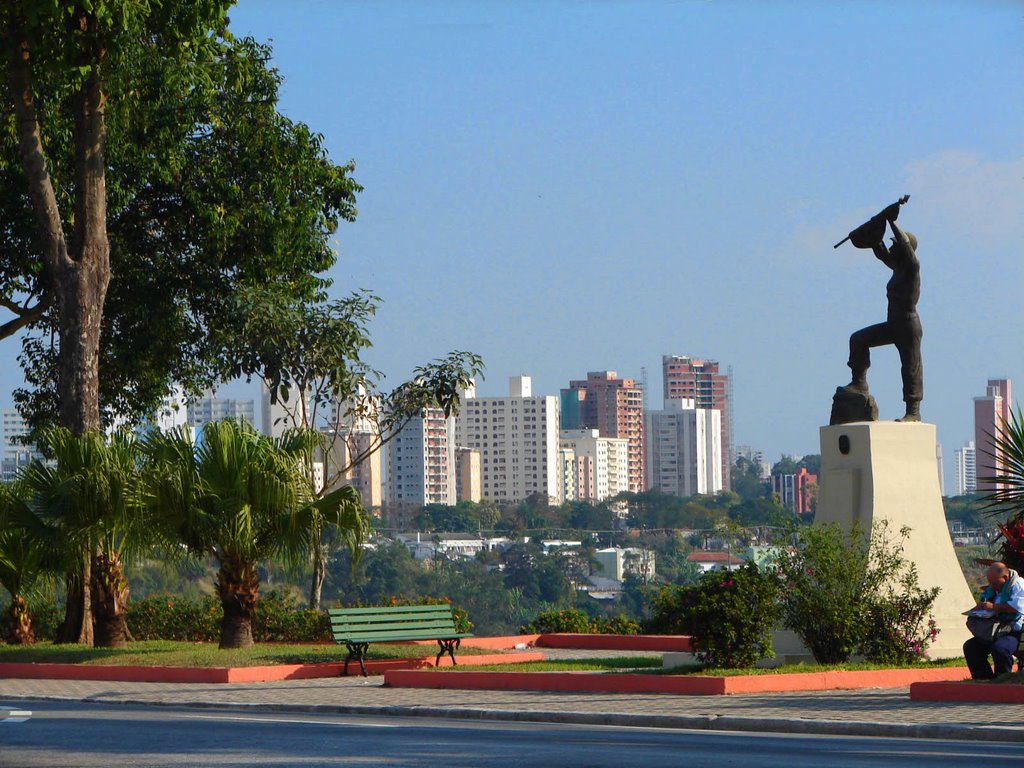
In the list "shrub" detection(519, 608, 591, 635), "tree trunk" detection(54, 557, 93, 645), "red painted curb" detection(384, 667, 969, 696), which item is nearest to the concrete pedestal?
"red painted curb" detection(384, 667, 969, 696)

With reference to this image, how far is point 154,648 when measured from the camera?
2286 cm

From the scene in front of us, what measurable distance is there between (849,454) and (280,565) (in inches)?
298

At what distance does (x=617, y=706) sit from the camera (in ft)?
50.4

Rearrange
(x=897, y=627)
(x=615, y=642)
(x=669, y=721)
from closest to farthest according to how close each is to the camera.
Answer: (x=669, y=721), (x=897, y=627), (x=615, y=642)

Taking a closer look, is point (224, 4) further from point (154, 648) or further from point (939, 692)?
point (939, 692)

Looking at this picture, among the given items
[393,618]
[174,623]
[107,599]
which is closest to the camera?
[393,618]

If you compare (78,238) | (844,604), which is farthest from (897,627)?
(78,238)

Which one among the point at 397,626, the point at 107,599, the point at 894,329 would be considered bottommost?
the point at 397,626

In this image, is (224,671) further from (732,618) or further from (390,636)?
(732,618)

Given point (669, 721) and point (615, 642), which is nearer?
point (669, 721)

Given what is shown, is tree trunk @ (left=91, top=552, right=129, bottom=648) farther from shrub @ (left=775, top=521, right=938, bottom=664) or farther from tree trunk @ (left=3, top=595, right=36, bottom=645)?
shrub @ (left=775, top=521, right=938, bottom=664)

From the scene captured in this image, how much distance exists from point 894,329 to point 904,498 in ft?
8.18

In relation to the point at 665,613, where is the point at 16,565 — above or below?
above

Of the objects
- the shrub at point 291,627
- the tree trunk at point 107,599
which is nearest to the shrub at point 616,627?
the shrub at point 291,627
